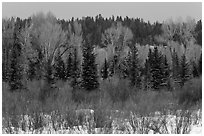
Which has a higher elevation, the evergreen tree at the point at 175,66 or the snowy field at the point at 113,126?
the evergreen tree at the point at 175,66

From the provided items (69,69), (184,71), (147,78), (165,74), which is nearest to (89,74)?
(69,69)

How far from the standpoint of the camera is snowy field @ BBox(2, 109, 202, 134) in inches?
352

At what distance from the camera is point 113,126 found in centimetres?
938

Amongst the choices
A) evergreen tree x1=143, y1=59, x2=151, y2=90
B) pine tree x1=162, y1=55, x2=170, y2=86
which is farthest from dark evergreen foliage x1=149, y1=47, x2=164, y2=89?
evergreen tree x1=143, y1=59, x2=151, y2=90

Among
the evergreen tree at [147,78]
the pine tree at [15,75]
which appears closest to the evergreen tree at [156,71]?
the evergreen tree at [147,78]

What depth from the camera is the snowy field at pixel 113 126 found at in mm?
8947

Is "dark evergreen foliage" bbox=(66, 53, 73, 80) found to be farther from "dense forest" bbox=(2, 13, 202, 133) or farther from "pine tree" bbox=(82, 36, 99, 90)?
"pine tree" bbox=(82, 36, 99, 90)

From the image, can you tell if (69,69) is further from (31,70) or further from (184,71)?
(184,71)

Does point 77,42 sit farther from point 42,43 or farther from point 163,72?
point 163,72

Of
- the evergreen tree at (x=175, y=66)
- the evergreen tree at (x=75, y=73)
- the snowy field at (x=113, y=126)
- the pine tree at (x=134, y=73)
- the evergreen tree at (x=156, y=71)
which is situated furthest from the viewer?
the evergreen tree at (x=175, y=66)

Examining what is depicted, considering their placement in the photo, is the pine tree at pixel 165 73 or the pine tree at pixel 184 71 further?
the pine tree at pixel 184 71

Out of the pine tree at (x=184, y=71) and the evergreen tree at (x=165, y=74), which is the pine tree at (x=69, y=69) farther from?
the pine tree at (x=184, y=71)

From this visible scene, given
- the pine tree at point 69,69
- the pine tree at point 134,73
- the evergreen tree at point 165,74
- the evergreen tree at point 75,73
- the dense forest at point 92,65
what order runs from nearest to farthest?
1. the dense forest at point 92,65
2. the evergreen tree at point 75,73
3. the pine tree at point 69,69
4. the evergreen tree at point 165,74
5. the pine tree at point 134,73

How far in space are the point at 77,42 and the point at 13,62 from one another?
12508mm
